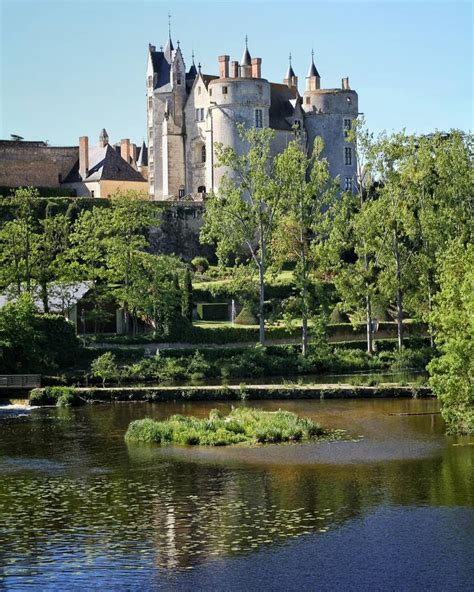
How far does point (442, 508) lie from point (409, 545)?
2498 mm

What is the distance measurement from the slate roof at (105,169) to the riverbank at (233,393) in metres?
42.2

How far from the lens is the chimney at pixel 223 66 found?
7819 cm

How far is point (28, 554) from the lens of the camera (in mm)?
20750

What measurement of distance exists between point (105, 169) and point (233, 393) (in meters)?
44.1

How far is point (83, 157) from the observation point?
269 ft

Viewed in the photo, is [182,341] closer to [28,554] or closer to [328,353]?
[328,353]

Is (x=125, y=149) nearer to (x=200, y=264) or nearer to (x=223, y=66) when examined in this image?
(x=223, y=66)

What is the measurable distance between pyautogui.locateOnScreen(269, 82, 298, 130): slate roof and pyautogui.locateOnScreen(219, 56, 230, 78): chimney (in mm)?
4241

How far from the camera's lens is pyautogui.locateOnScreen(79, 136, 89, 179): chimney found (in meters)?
81.4

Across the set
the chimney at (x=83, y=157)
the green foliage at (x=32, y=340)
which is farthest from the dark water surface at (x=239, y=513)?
the chimney at (x=83, y=157)

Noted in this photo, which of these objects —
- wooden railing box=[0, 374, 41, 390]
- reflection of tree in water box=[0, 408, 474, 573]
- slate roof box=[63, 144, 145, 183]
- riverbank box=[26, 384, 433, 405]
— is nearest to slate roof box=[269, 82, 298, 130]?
slate roof box=[63, 144, 145, 183]

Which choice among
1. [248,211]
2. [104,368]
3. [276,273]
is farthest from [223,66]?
[104,368]

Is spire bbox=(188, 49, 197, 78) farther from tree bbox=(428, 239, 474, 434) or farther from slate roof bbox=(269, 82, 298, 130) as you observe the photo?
tree bbox=(428, 239, 474, 434)

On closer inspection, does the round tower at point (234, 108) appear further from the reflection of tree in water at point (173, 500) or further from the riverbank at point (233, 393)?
the reflection of tree in water at point (173, 500)
